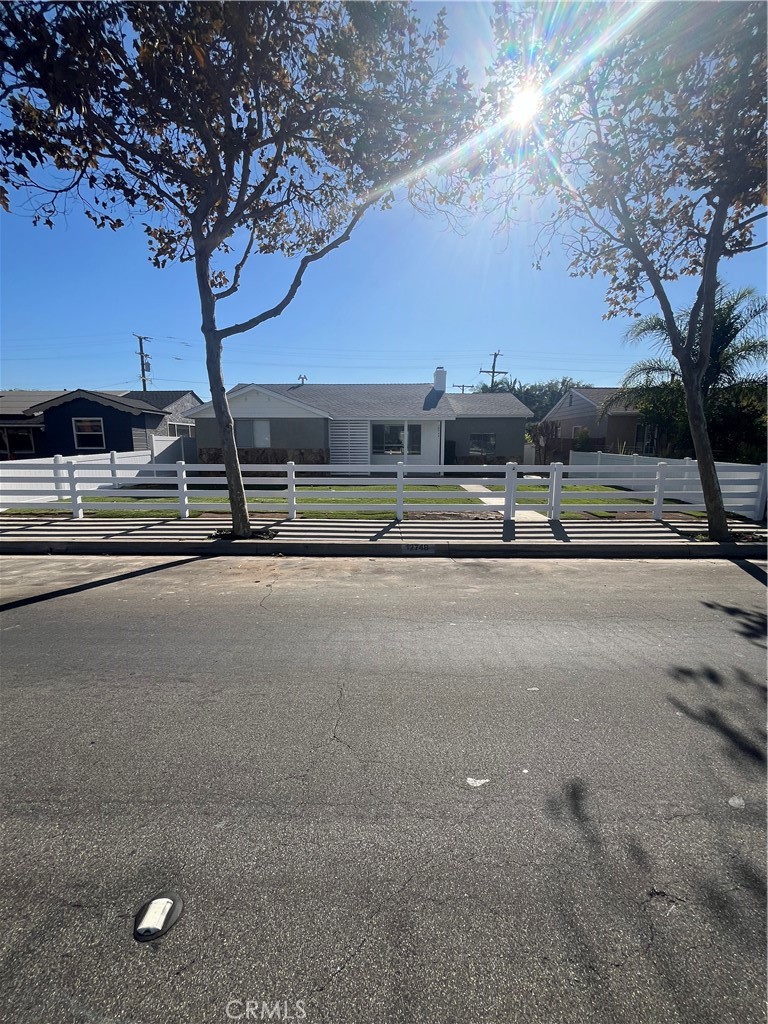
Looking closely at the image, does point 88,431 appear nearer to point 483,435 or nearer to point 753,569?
point 483,435

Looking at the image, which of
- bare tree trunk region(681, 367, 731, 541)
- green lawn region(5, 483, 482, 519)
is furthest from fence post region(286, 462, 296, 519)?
bare tree trunk region(681, 367, 731, 541)

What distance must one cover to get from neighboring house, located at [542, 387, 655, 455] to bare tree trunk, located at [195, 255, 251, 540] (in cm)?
1900

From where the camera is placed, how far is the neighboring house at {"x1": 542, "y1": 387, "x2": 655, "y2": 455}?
80.2 ft

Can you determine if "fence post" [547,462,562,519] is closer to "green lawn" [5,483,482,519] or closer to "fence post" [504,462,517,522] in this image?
"fence post" [504,462,517,522]

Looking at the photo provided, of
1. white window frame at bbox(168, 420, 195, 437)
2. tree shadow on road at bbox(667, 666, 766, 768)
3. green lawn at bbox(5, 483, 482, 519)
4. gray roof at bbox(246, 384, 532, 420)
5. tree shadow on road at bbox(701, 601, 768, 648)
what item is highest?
gray roof at bbox(246, 384, 532, 420)

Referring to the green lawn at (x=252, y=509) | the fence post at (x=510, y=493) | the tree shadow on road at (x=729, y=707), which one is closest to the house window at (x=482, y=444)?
the green lawn at (x=252, y=509)

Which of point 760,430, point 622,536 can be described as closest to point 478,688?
point 622,536

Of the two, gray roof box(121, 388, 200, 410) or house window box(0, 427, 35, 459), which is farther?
gray roof box(121, 388, 200, 410)

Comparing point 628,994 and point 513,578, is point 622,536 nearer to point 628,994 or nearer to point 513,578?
point 513,578

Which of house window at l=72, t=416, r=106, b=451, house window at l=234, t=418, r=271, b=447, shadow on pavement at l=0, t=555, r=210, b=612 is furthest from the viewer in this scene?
house window at l=72, t=416, r=106, b=451

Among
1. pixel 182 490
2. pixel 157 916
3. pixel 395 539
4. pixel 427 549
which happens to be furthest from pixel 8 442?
pixel 157 916

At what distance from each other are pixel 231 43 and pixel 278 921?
980cm

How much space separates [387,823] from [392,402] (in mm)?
22539

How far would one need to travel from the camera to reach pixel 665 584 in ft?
20.9
